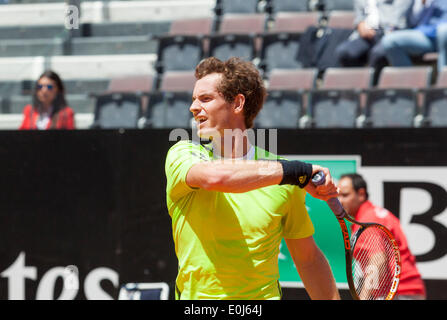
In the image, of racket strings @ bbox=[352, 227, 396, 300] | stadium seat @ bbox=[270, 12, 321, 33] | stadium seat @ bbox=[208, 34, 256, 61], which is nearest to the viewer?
racket strings @ bbox=[352, 227, 396, 300]

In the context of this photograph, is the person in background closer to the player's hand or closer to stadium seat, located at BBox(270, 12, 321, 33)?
the player's hand

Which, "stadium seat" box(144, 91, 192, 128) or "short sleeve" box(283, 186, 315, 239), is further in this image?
"stadium seat" box(144, 91, 192, 128)

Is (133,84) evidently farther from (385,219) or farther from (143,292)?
(385,219)

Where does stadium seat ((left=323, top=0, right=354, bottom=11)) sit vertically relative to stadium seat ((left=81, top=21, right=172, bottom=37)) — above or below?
below

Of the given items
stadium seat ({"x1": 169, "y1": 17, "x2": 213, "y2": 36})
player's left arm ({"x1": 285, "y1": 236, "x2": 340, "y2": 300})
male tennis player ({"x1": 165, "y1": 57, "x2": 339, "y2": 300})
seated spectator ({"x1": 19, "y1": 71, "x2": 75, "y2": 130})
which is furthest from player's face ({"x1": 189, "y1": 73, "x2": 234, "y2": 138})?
stadium seat ({"x1": 169, "y1": 17, "x2": 213, "y2": 36})

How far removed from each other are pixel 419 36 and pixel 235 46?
232 cm

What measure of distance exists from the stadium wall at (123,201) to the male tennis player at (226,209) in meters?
2.56

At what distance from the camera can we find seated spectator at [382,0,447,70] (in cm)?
774

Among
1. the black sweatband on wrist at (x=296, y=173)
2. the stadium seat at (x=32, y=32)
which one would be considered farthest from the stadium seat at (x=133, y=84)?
the black sweatband on wrist at (x=296, y=173)

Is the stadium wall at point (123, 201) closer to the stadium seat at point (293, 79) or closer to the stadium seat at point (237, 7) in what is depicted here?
the stadium seat at point (293, 79)

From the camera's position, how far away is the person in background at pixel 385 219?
5.31 meters

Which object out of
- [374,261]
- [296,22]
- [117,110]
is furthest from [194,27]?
[374,261]

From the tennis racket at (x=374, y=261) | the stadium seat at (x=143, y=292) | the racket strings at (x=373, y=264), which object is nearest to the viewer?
the tennis racket at (x=374, y=261)

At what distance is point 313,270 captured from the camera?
306 centimetres
